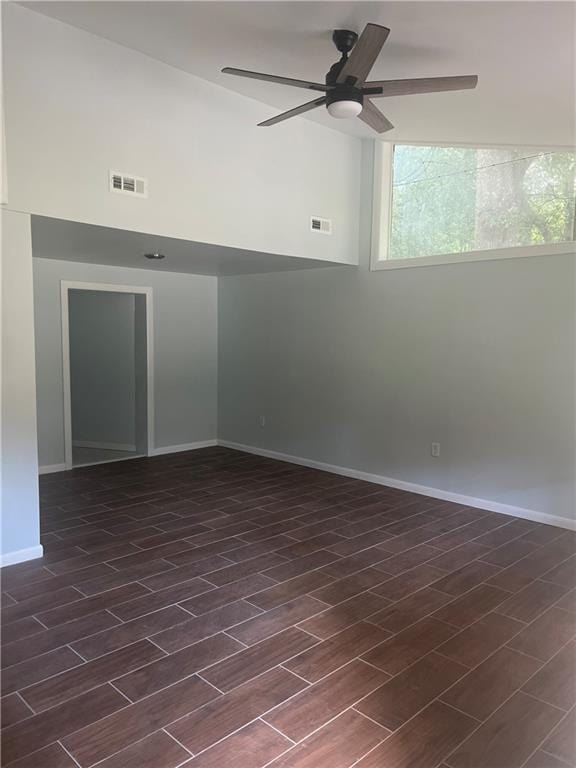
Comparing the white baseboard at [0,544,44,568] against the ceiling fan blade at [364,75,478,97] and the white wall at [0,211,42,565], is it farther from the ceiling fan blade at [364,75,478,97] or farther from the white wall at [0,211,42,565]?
the ceiling fan blade at [364,75,478,97]

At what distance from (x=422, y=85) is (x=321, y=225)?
240 cm

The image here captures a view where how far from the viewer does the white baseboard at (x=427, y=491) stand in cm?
426

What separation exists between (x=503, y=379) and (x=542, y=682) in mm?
2625

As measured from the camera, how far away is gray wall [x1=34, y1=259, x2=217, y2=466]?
5.55 metres

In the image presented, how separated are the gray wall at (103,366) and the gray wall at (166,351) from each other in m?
0.54

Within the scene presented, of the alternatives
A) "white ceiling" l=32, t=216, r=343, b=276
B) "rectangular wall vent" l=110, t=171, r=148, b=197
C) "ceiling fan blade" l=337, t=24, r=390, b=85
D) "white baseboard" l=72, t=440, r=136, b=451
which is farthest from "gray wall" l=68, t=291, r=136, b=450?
"ceiling fan blade" l=337, t=24, r=390, b=85

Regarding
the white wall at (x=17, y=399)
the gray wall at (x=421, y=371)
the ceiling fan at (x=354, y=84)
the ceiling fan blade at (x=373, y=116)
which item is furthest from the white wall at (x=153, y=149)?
the ceiling fan blade at (x=373, y=116)

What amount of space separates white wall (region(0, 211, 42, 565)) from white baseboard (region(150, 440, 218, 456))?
3.09m

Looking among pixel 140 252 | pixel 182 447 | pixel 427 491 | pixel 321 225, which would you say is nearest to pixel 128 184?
pixel 140 252

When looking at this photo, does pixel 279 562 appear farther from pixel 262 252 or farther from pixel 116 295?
pixel 116 295

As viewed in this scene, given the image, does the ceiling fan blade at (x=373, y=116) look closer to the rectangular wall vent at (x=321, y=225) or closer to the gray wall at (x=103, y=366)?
the rectangular wall vent at (x=321, y=225)

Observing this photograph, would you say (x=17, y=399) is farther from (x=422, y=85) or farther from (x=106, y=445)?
(x=106, y=445)

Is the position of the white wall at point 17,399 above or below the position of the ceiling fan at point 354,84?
below

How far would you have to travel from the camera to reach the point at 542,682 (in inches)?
91.0
